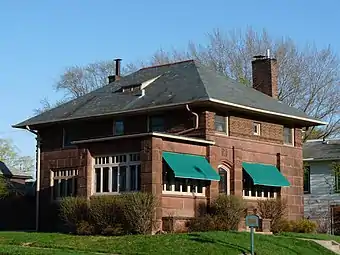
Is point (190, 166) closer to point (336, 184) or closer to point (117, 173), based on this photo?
point (117, 173)

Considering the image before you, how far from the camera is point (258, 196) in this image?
3428cm

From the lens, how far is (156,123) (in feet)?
108

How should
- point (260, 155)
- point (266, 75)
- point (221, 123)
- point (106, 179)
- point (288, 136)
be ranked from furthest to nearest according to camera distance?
1. point (266, 75)
2. point (288, 136)
3. point (260, 155)
4. point (221, 123)
5. point (106, 179)

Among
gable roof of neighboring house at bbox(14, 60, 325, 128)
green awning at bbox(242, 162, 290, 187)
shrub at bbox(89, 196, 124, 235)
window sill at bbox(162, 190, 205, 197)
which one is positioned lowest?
shrub at bbox(89, 196, 124, 235)

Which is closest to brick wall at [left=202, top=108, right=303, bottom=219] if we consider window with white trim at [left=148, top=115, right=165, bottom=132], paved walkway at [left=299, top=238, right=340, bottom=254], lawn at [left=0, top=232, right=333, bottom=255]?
window with white trim at [left=148, top=115, right=165, bottom=132]

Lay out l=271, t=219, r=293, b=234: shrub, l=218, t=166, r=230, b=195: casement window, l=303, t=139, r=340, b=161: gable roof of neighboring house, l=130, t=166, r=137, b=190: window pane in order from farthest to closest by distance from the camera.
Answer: l=303, t=139, r=340, b=161: gable roof of neighboring house < l=271, t=219, r=293, b=234: shrub < l=218, t=166, r=230, b=195: casement window < l=130, t=166, r=137, b=190: window pane

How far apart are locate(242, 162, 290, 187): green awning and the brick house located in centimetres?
6

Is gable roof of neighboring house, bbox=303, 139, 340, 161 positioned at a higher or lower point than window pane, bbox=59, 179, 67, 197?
higher

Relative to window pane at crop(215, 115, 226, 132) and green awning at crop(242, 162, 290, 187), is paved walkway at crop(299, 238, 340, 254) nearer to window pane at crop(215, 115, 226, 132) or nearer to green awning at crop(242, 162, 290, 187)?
green awning at crop(242, 162, 290, 187)

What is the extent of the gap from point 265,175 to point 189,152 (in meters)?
5.19

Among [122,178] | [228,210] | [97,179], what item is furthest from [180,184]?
[97,179]

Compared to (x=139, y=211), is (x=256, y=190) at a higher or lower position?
higher

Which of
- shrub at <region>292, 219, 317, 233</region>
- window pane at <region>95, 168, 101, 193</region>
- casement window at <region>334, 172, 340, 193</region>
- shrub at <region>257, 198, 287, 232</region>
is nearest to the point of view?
window pane at <region>95, 168, 101, 193</region>

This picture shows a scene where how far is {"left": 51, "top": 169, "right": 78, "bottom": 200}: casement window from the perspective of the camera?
34500 millimetres
